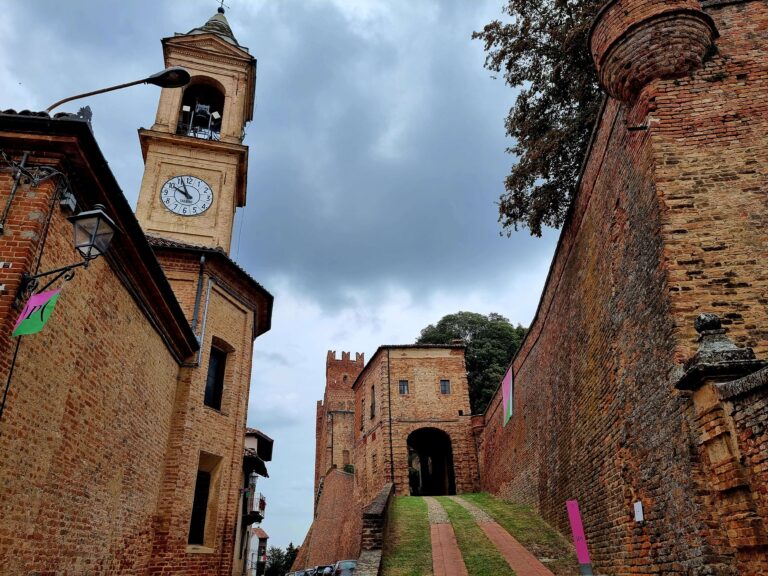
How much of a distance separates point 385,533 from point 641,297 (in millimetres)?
9707

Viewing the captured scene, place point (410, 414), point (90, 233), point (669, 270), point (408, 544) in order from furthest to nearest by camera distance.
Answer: point (410, 414) < point (408, 544) < point (669, 270) < point (90, 233)

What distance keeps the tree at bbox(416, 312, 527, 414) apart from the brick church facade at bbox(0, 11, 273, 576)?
79.9 ft

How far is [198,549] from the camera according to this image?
36.3 ft

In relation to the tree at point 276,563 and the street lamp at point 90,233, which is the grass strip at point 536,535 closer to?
the street lamp at point 90,233

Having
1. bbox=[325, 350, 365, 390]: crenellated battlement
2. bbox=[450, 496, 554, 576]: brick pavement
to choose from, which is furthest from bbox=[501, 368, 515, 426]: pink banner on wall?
bbox=[325, 350, 365, 390]: crenellated battlement

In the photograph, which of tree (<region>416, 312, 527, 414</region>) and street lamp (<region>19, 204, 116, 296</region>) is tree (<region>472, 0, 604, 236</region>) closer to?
street lamp (<region>19, 204, 116, 296</region>)

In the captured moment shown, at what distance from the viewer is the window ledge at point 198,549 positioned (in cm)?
1083

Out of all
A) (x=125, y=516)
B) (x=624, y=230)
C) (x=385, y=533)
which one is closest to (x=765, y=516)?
(x=624, y=230)

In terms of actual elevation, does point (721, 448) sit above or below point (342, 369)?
below

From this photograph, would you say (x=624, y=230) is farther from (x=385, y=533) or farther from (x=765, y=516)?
(x=385, y=533)

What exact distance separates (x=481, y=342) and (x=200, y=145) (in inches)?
1170

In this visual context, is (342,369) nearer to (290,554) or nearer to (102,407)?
(290,554)

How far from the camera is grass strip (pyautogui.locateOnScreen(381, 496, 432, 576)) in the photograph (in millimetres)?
11375

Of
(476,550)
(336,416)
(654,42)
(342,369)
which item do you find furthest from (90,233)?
(342,369)
